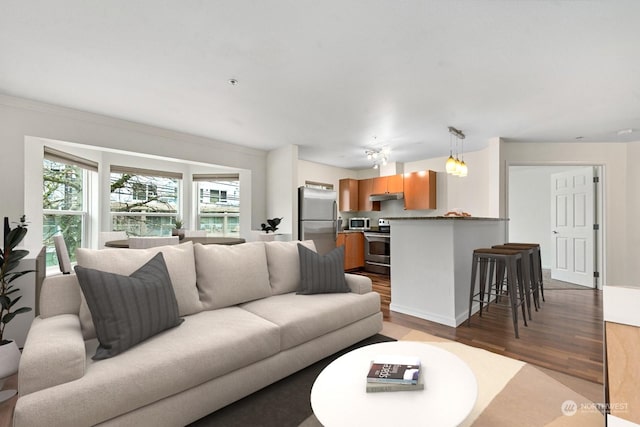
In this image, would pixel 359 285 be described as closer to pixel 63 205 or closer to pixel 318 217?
pixel 318 217

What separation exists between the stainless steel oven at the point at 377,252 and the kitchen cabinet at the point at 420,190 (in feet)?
2.75

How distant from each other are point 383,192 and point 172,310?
17.4 feet

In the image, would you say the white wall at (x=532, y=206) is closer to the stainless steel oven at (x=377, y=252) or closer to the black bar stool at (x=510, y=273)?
the stainless steel oven at (x=377, y=252)

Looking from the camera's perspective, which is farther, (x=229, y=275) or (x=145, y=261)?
(x=229, y=275)

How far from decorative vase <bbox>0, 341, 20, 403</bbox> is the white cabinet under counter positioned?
329cm

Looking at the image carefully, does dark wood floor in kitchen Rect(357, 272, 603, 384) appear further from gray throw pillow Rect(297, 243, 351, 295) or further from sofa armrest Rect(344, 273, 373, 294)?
gray throw pillow Rect(297, 243, 351, 295)

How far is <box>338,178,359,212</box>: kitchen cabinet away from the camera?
23.0ft

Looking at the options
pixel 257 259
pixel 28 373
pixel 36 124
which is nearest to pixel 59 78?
pixel 36 124

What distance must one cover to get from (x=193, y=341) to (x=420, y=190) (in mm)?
5245

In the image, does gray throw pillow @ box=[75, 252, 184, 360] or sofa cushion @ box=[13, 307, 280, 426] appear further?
gray throw pillow @ box=[75, 252, 184, 360]

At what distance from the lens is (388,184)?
646 cm

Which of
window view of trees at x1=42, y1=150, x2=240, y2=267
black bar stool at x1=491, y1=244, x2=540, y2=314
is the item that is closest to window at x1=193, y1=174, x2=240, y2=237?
window view of trees at x1=42, y1=150, x2=240, y2=267

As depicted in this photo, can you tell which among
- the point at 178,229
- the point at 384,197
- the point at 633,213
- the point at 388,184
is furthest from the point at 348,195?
the point at 633,213

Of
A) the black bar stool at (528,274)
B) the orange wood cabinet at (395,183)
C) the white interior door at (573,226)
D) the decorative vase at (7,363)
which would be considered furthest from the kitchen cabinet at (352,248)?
the decorative vase at (7,363)
